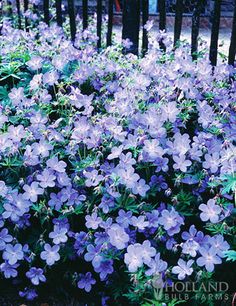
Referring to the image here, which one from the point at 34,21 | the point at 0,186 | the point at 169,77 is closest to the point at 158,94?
the point at 169,77

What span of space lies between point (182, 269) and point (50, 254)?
54cm

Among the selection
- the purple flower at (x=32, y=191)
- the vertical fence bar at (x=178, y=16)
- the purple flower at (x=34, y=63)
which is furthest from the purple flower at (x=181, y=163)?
the vertical fence bar at (x=178, y=16)

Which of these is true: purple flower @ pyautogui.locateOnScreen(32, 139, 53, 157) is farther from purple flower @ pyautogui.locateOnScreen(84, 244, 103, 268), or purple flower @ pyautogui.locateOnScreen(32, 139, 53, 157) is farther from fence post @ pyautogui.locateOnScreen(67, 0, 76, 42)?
fence post @ pyautogui.locateOnScreen(67, 0, 76, 42)

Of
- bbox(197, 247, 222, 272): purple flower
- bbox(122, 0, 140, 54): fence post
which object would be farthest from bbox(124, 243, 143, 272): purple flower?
bbox(122, 0, 140, 54): fence post

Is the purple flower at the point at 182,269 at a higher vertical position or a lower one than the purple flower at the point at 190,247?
lower

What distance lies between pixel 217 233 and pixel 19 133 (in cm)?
97

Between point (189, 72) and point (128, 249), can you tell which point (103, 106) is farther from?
point (128, 249)

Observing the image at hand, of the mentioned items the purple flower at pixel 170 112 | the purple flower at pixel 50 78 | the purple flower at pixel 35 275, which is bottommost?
the purple flower at pixel 35 275

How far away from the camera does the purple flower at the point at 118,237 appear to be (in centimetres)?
196

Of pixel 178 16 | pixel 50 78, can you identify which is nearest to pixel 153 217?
pixel 50 78

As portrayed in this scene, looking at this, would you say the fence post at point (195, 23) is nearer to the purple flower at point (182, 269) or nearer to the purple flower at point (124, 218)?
the purple flower at point (124, 218)

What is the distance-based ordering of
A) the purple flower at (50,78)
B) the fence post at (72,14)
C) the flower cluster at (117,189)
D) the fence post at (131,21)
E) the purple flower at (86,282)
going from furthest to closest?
the fence post at (72,14)
the fence post at (131,21)
the purple flower at (50,78)
the purple flower at (86,282)
the flower cluster at (117,189)

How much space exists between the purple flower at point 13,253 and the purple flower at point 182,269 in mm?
639

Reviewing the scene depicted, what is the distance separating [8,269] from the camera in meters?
2.08
